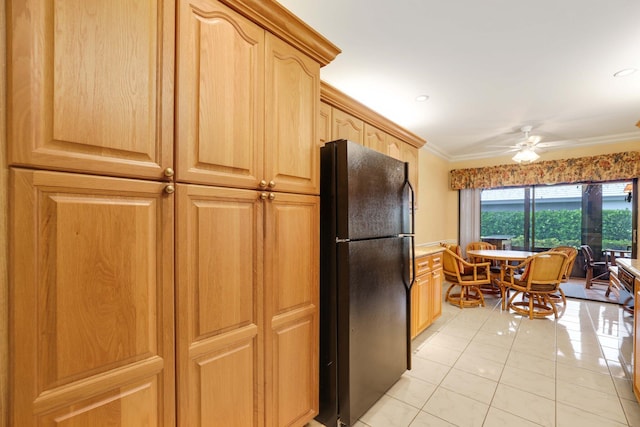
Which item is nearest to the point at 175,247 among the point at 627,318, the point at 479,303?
the point at 627,318

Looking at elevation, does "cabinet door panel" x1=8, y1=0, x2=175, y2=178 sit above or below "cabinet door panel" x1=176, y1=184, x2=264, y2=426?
above

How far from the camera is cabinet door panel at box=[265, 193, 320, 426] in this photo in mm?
1417

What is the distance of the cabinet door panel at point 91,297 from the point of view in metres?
0.79

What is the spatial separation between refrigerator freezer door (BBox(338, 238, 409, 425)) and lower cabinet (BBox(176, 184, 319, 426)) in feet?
0.58

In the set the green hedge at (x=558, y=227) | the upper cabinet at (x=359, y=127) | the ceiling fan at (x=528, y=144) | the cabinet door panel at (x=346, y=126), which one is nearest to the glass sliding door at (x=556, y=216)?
the green hedge at (x=558, y=227)

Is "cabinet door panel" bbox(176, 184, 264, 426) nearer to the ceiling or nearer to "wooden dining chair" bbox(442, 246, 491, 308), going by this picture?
the ceiling

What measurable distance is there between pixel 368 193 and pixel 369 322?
2.76 feet

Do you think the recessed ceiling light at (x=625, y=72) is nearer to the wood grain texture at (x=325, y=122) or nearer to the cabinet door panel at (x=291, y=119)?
the wood grain texture at (x=325, y=122)

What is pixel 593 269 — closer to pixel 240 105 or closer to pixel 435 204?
pixel 435 204

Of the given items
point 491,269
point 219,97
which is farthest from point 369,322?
point 491,269

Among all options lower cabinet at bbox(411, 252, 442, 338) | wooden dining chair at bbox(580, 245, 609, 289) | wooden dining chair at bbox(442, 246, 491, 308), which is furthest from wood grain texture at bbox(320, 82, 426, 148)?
wooden dining chair at bbox(580, 245, 609, 289)

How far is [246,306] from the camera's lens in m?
1.31

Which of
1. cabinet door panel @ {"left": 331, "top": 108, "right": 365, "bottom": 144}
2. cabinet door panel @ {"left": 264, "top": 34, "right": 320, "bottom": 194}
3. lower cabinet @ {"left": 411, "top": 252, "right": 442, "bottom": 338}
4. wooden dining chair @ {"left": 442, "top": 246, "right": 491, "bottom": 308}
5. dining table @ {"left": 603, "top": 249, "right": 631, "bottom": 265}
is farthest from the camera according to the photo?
dining table @ {"left": 603, "top": 249, "right": 631, "bottom": 265}

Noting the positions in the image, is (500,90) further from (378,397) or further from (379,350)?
(378,397)
